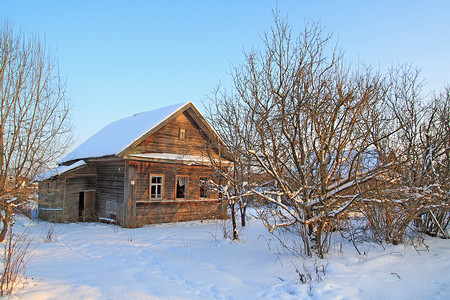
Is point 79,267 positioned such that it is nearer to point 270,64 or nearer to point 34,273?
point 34,273

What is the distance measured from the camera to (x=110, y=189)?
13.9 m

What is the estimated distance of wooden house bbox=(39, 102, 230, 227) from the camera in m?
13.0

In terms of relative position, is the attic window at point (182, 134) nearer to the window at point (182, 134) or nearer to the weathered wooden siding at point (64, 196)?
the window at point (182, 134)

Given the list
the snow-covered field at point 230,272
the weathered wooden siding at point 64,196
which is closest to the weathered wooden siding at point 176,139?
the weathered wooden siding at point 64,196

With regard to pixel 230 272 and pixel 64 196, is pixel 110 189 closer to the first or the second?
pixel 64 196

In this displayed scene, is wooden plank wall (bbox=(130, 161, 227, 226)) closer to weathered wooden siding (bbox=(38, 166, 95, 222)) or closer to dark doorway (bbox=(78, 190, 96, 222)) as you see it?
dark doorway (bbox=(78, 190, 96, 222))

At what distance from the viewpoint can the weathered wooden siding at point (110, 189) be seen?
13305 millimetres

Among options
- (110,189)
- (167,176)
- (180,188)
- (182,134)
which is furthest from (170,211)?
(182,134)

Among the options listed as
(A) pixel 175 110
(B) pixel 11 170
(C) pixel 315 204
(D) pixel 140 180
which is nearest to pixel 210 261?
(C) pixel 315 204

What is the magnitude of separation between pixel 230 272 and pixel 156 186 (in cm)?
863

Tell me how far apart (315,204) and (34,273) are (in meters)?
5.50

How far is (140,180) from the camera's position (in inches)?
524

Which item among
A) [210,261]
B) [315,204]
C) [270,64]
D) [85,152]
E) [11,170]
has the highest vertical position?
[270,64]

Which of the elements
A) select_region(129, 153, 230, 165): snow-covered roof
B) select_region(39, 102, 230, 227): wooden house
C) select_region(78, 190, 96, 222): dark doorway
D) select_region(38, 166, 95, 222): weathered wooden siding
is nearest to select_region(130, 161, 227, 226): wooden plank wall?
select_region(39, 102, 230, 227): wooden house
